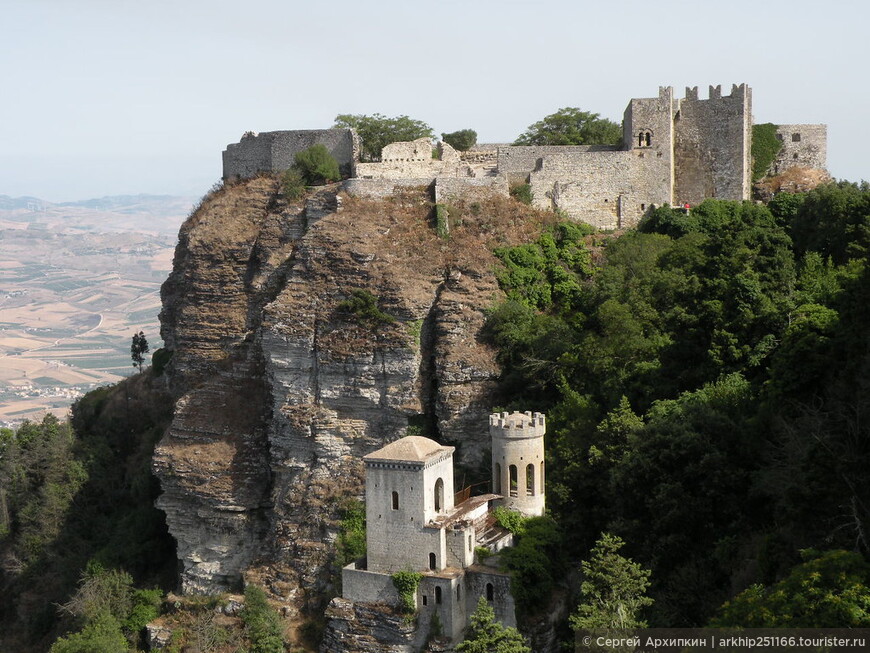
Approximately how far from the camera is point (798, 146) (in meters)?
55.2

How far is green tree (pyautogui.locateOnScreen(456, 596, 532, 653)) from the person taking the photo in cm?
3366

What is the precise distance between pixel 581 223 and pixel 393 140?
10.9m

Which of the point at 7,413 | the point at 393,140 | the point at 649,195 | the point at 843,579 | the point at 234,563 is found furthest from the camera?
the point at 7,413

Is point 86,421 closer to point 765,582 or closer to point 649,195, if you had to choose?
point 649,195

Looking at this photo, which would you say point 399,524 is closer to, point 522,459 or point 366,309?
point 522,459

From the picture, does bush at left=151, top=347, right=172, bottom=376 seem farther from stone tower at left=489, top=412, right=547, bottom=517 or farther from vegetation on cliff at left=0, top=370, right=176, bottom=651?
stone tower at left=489, top=412, right=547, bottom=517

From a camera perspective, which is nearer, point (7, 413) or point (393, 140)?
point (393, 140)

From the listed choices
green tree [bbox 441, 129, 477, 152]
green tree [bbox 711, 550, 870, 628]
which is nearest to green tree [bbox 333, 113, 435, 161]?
green tree [bbox 441, 129, 477, 152]

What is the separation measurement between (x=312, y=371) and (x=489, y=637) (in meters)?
16.1

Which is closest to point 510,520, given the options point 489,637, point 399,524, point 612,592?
point 399,524

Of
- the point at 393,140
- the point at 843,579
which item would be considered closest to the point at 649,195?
the point at 393,140

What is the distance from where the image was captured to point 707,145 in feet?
177

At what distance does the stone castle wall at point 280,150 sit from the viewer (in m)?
54.0

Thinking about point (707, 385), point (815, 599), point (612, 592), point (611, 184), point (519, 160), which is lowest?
point (612, 592)
